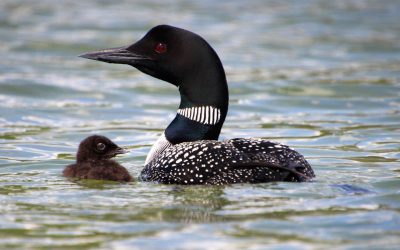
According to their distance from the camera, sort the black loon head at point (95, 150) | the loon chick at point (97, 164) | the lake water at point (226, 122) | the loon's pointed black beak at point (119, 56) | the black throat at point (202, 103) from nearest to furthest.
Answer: the lake water at point (226, 122) < the loon chick at point (97, 164) < the black throat at point (202, 103) < the black loon head at point (95, 150) < the loon's pointed black beak at point (119, 56)

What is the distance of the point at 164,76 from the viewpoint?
723 cm

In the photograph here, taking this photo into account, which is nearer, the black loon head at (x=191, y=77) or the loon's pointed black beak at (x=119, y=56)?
the black loon head at (x=191, y=77)

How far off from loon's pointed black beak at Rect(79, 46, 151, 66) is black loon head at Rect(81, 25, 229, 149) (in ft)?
0.37

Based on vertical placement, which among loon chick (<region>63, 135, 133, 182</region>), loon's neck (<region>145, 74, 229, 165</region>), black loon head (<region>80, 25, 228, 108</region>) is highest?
black loon head (<region>80, 25, 228, 108</region>)

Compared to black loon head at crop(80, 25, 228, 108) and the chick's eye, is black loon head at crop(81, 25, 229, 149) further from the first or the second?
the chick's eye

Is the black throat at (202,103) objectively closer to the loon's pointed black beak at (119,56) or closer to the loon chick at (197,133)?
the loon chick at (197,133)

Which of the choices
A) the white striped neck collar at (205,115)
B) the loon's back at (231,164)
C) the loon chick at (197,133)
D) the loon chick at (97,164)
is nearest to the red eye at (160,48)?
the loon chick at (197,133)

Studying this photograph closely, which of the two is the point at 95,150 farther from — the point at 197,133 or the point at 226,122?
the point at 226,122

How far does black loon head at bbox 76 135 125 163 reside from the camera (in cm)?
708

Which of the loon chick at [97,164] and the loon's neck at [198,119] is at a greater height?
the loon's neck at [198,119]

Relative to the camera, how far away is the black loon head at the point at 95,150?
7078 millimetres

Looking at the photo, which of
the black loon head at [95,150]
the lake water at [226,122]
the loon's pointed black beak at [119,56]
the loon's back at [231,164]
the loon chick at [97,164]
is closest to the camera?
the lake water at [226,122]

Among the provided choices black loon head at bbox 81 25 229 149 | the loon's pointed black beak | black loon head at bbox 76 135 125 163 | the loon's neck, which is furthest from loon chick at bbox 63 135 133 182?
the loon's pointed black beak

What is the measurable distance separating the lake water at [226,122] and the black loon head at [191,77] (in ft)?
2.08
